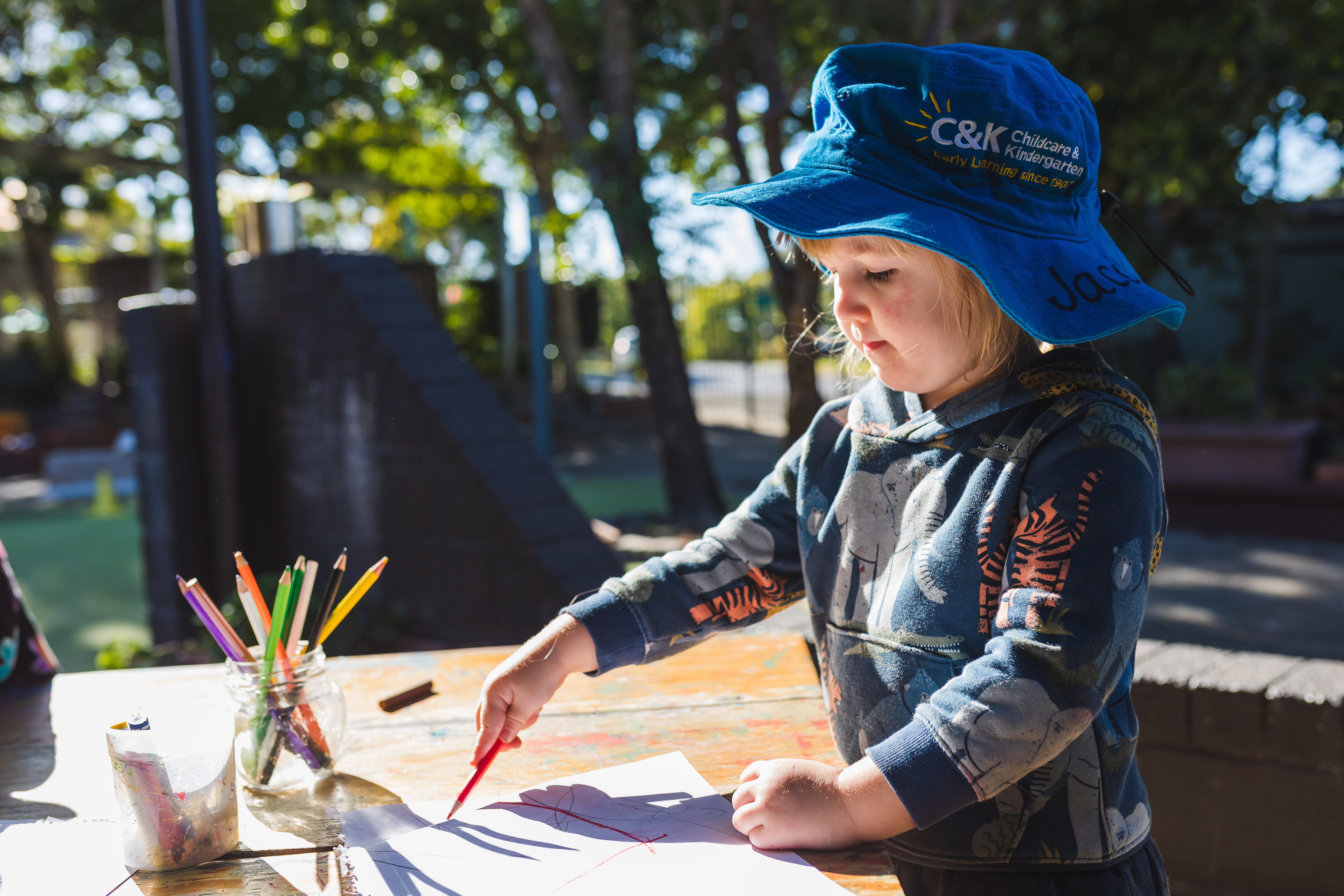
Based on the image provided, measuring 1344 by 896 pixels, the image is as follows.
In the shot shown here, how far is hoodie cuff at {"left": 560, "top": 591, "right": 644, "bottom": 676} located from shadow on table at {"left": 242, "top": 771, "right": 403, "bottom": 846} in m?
0.28

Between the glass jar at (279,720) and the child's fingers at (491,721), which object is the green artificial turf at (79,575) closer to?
the glass jar at (279,720)

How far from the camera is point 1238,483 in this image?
6.86 metres

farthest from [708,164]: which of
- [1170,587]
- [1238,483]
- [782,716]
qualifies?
[782,716]

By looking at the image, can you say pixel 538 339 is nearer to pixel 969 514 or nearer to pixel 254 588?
pixel 254 588

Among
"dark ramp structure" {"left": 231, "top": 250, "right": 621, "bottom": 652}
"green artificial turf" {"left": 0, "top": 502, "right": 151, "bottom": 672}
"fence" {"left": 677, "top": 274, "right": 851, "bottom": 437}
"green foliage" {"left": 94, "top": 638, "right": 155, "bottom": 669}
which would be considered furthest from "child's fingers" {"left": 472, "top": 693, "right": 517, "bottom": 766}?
"fence" {"left": 677, "top": 274, "right": 851, "bottom": 437}

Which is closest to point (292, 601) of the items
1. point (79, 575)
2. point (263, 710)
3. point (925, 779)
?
point (263, 710)

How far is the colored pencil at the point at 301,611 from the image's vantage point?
3.88 feet

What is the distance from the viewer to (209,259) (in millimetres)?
3809

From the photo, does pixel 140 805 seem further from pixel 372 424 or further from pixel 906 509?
pixel 372 424

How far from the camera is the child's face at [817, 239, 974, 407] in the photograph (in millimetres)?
1048

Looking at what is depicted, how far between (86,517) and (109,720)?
8282mm

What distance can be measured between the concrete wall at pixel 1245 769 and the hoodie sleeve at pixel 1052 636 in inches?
48.3

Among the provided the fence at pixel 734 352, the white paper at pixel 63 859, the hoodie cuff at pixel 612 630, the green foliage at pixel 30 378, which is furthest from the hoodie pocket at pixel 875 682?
the green foliage at pixel 30 378

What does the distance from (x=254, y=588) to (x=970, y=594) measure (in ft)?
2.54
